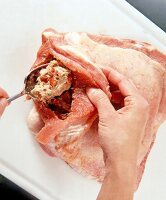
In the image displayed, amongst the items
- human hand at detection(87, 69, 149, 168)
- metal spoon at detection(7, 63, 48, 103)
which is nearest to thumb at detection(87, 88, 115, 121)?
human hand at detection(87, 69, 149, 168)

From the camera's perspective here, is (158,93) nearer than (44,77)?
No

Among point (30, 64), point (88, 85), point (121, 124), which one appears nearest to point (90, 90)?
point (88, 85)

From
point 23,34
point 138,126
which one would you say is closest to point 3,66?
point 23,34

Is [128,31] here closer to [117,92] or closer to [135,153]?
[117,92]

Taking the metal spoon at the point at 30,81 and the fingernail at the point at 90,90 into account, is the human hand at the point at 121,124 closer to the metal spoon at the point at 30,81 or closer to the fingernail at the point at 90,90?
the fingernail at the point at 90,90

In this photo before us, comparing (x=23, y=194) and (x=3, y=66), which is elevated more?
(x=3, y=66)

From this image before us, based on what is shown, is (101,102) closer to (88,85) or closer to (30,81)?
(88,85)
